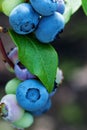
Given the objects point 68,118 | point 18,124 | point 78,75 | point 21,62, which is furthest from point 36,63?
point 78,75

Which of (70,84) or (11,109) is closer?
(11,109)

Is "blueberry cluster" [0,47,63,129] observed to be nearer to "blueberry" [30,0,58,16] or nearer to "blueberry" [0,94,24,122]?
"blueberry" [0,94,24,122]

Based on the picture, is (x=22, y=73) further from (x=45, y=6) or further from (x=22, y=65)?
(x=45, y=6)

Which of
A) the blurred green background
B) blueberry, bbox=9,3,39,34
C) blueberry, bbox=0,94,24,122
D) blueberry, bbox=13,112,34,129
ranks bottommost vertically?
the blurred green background

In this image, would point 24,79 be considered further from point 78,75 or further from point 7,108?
point 78,75

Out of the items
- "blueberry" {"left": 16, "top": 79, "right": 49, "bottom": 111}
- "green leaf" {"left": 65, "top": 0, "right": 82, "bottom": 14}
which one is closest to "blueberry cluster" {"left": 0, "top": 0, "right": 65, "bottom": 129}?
"blueberry" {"left": 16, "top": 79, "right": 49, "bottom": 111}

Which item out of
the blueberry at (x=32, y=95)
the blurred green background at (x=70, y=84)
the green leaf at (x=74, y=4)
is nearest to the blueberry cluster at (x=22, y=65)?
the blueberry at (x=32, y=95)

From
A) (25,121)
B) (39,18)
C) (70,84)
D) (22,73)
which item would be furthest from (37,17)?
(70,84)
